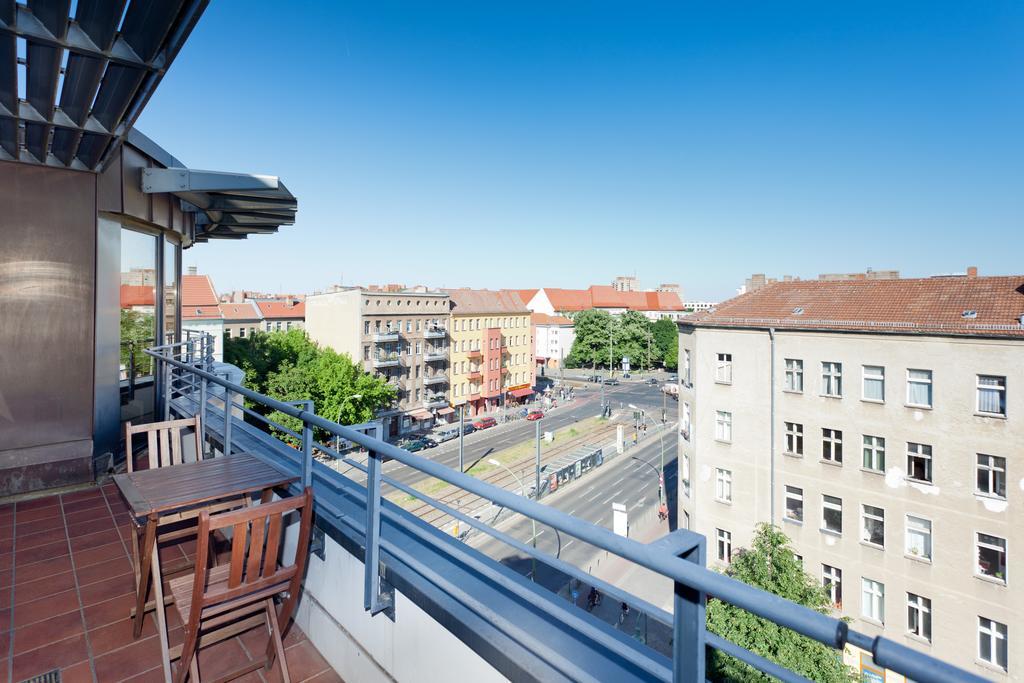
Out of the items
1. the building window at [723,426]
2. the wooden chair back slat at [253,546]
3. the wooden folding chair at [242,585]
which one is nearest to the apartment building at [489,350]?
the building window at [723,426]

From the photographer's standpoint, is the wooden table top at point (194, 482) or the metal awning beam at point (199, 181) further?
the metal awning beam at point (199, 181)

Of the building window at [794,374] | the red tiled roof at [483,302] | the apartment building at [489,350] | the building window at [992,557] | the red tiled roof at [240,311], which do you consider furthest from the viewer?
the red tiled roof at [483,302]

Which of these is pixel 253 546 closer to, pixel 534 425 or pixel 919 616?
pixel 919 616

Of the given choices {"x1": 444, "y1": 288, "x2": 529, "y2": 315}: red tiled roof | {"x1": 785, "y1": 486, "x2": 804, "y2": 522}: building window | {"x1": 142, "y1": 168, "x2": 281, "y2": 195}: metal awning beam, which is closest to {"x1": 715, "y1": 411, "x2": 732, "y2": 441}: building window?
{"x1": 785, "y1": 486, "x2": 804, "y2": 522}: building window

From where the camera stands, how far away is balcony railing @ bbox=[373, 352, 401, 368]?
140 ft

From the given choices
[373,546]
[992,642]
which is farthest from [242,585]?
[992,642]

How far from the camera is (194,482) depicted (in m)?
3.35

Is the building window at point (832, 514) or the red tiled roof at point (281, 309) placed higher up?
the red tiled roof at point (281, 309)

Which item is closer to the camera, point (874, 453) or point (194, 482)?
point (194, 482)

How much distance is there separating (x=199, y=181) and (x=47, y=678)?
5.73m

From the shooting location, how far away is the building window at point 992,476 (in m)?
14.8

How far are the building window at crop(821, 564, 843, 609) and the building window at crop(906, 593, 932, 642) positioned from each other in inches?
70.5

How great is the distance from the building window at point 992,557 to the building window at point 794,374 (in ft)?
19.8

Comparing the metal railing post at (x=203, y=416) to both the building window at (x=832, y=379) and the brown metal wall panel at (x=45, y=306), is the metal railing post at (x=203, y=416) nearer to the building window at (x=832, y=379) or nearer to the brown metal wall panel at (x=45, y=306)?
the brown metal wall panel at (x=45, y=306)
